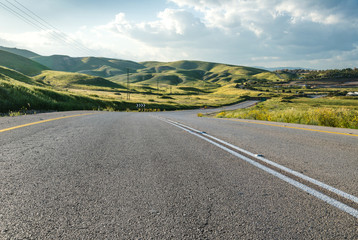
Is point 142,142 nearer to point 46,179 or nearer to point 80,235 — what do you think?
point 46,179

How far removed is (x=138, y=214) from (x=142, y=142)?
3734mm

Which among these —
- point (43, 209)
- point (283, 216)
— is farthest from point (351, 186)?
point (43, 209)

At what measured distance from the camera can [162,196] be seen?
Result: 2609 mm

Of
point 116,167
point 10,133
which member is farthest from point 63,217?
point 10,133

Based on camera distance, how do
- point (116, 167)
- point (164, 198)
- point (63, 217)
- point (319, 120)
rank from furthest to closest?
point (319, 120) → point (116, 167) → point (164, 198) → point (63, 217)

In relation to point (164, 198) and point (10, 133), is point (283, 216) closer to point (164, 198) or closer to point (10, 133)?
point (164, 198)

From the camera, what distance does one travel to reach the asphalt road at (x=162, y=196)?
1.94m

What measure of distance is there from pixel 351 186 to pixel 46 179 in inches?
→ 159

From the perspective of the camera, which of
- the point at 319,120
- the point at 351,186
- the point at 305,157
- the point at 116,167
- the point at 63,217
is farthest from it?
the point at 319,120

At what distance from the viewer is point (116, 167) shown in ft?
12.0

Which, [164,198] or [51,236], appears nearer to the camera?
[51,236]

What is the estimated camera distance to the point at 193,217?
2162mm

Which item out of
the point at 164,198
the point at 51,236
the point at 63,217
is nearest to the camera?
the point at 51,236

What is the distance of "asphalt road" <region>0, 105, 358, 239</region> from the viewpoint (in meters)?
1.94
